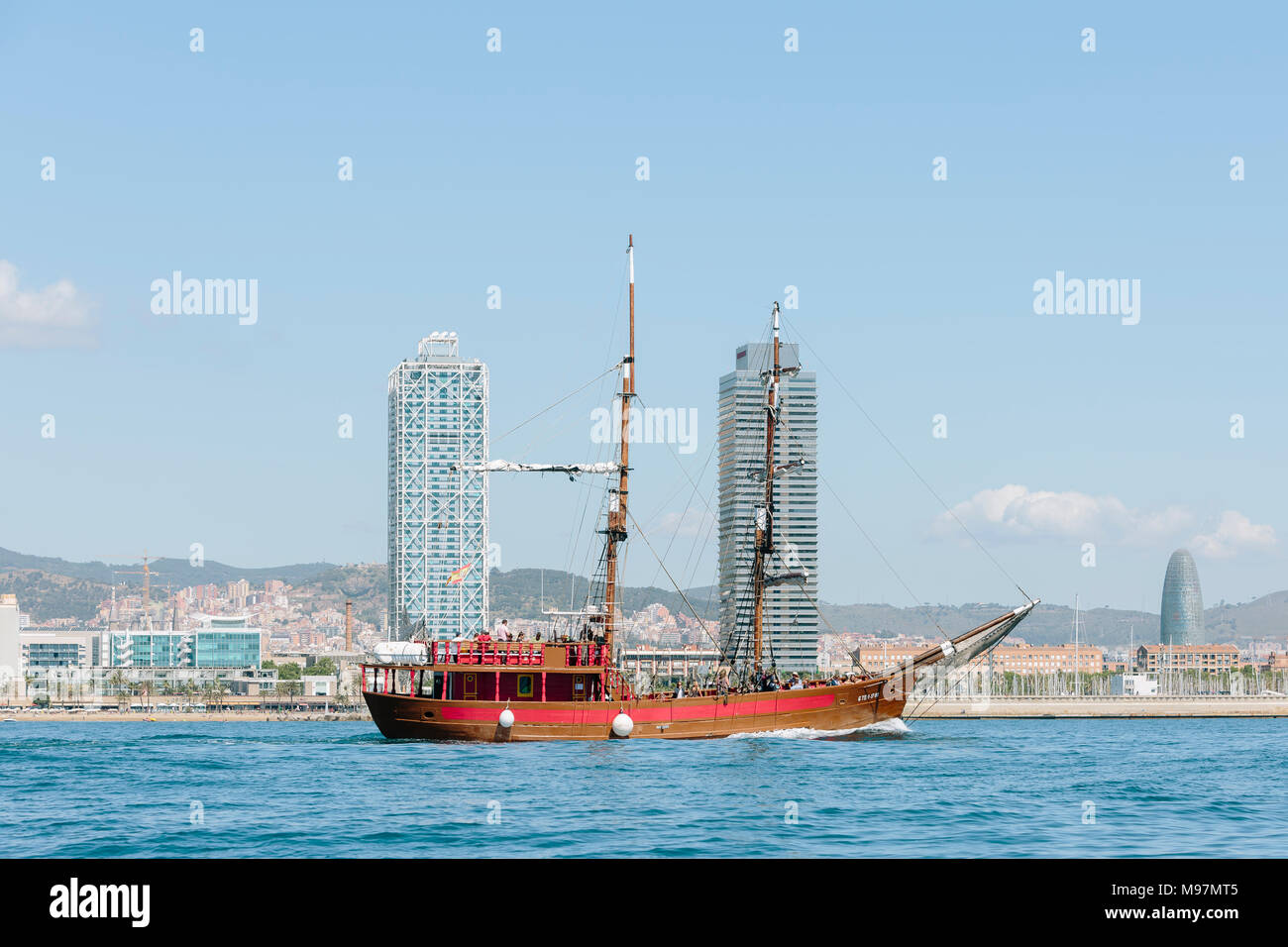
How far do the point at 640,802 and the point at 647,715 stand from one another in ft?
110

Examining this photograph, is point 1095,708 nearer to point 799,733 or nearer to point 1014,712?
point 1014,712

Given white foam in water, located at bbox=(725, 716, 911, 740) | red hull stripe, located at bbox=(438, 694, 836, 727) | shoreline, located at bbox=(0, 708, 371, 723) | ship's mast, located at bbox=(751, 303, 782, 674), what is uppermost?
ship's mast, located at bbox=(751, 303, 782, 674)

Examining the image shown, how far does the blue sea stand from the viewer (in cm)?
3181

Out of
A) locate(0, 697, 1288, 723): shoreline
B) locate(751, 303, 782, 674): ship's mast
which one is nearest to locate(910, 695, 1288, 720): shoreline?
locate(0, 697, 1288, 723): shoreline

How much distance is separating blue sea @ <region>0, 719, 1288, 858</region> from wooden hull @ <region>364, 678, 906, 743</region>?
262 centimetres

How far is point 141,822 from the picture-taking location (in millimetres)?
37062

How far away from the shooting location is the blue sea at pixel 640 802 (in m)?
31.8

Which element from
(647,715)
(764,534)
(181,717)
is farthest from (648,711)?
(181,717)

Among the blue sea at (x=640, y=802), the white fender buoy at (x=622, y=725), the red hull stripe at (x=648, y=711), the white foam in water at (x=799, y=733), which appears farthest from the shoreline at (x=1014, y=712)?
the blue sea at (x=640, y=802)

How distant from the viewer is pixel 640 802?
1603 inches

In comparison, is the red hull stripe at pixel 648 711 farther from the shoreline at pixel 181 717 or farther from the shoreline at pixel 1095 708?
the shoreline at pixel 1095 708

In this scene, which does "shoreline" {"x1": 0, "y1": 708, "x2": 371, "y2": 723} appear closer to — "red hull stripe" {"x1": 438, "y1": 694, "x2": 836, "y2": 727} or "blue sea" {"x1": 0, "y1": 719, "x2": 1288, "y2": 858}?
"red hull stripe" {"x1": 438, "y1": 694, "x2": 836, "y2": 727}
